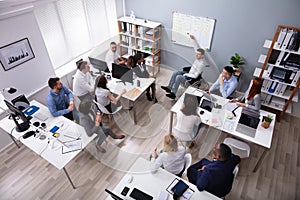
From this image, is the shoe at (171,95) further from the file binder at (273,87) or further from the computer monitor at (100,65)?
the file binder at (273,87)

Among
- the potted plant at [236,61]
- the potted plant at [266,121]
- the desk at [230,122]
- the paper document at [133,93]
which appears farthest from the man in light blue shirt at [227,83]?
the paper document at [133,93]

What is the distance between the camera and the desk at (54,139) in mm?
2539

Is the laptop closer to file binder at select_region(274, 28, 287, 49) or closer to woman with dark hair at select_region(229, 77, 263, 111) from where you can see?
woman with dark hair at select_region(229, 77, 263, 111)

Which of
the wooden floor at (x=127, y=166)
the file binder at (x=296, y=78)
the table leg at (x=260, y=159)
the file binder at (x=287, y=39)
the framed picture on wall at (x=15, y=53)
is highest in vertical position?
the file binder at (x=287, y=39)

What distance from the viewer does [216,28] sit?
3979 millimetres

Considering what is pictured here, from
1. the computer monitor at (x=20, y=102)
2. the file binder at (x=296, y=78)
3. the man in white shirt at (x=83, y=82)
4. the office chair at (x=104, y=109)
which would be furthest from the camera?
the man in white shirt at (x=83, y=82)

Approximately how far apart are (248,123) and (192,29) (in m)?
2.34

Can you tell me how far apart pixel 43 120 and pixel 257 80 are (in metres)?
3.24

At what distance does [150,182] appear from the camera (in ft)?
7.38

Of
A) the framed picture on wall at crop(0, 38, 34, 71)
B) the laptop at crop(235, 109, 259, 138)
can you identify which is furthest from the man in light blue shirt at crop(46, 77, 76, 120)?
the laptop at crop(235, 109, 259, 138)

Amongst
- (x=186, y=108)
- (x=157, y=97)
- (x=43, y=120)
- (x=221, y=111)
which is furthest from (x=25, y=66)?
(x=221, y=111)

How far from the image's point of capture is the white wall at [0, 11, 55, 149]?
3.03 m

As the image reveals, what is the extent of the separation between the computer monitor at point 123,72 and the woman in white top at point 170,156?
1719 millimetres

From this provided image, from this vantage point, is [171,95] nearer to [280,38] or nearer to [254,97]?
[254,97]
